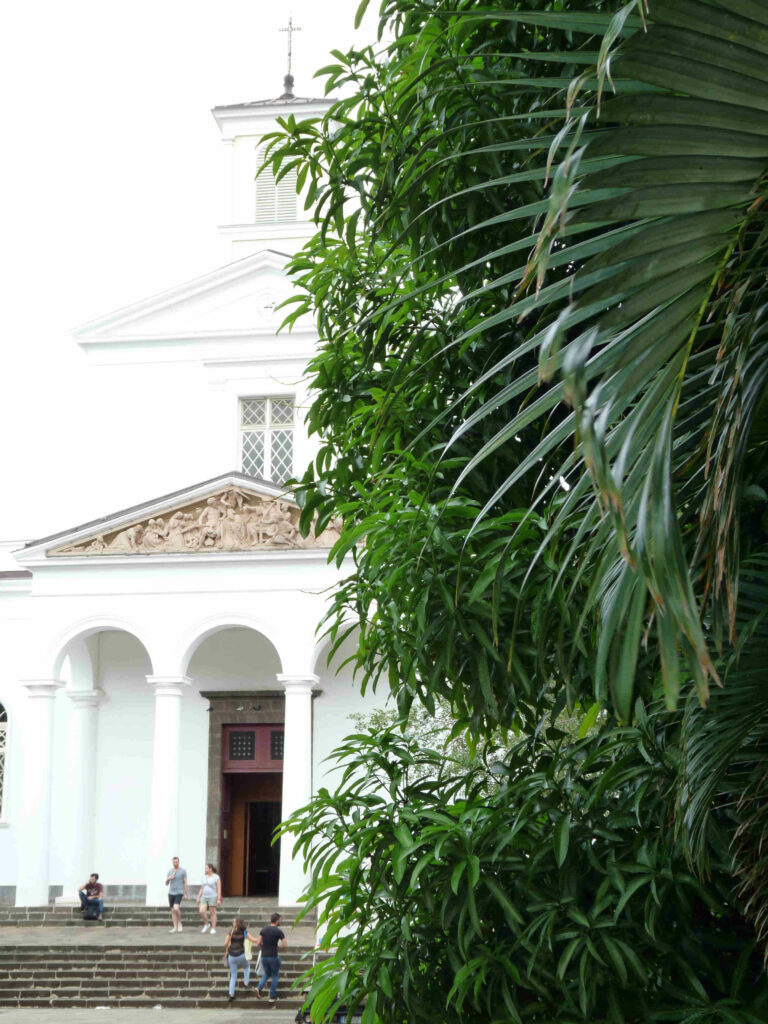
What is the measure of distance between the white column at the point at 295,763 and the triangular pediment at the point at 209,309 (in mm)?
8112

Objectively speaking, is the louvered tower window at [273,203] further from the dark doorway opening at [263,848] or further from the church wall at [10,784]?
the dark doorway opening at [263,848]

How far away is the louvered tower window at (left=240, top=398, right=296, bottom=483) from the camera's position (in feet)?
82.4

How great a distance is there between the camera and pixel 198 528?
22109 millimetres

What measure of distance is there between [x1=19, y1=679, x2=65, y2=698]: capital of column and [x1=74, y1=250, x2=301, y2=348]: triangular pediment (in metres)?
7.84

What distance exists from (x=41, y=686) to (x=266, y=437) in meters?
6.63

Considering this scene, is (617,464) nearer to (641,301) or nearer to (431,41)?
(641,301)

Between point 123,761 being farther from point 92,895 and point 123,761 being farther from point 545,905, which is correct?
point 545,905

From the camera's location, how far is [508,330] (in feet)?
14.6

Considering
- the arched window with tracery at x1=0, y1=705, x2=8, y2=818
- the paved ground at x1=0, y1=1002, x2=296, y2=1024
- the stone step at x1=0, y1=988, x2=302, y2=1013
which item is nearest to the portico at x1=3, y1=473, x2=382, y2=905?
the arched window with tracery at x1=0, y1=705, x2=8, y2=818

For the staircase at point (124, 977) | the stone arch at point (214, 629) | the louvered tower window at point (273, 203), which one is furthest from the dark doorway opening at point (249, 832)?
Answer: the louvered tower window at point (273, 203)

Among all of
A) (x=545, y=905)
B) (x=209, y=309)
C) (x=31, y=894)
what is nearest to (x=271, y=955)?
(x=31, y=894)

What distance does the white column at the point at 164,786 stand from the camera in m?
20.8

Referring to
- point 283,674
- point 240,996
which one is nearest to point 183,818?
point 283,674

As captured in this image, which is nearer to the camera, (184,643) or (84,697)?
(184,643)
